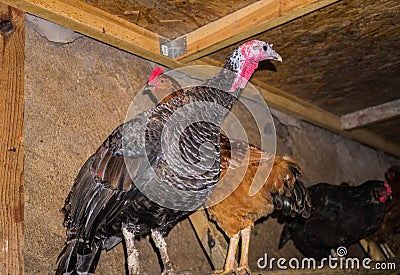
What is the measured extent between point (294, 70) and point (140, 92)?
74 centimetres

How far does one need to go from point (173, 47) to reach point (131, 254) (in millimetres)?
890

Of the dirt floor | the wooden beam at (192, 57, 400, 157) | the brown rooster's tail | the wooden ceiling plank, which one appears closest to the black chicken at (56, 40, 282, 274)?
the dirt floor

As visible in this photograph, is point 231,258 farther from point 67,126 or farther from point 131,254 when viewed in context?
point 67,126

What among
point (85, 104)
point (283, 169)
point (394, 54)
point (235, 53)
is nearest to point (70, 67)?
point (85, 104)

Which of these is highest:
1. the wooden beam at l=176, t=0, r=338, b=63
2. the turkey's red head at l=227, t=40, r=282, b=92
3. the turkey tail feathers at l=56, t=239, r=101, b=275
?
the wooden beam at l=176, t=0, r=338, b=63

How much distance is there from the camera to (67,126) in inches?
77.5

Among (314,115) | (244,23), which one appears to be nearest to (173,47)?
(244,23)

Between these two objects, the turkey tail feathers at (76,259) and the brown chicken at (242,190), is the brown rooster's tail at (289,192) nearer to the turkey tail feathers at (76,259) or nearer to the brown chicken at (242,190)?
the brown chicken at (242,190)

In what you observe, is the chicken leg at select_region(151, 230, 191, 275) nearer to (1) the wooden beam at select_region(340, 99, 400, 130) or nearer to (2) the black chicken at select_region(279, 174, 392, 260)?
(2) the black chicken at select_region(279, 174, 392, 260)

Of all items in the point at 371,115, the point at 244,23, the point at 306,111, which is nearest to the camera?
the point at 244,23

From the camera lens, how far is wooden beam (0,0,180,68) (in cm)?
177

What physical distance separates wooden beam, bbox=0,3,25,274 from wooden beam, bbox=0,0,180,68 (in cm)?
10

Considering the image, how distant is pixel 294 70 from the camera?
8.13 feet

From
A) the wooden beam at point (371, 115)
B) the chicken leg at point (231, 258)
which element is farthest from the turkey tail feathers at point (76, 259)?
the wooden beam at point (371, 115)
